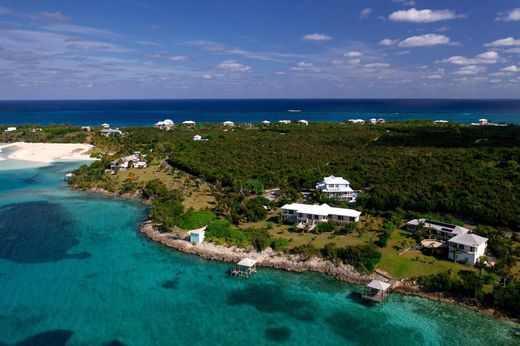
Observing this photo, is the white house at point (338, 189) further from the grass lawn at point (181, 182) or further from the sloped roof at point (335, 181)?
the grass lawn at point (181, 182)

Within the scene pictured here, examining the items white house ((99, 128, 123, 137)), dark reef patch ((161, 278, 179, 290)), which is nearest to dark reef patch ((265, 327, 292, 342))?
dark reef patch ((161, 278, 179, 290))

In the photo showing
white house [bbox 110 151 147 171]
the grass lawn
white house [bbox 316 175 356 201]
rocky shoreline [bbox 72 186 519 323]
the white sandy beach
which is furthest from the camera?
the white sandy beach

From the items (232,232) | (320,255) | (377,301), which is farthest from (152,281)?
(377,301)

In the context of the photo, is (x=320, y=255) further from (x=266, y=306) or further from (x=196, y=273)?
(x=196, y=273)

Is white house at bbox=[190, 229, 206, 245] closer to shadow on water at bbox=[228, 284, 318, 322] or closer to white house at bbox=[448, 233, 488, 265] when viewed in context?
shadow on water at bbox=[228, 284, 318, 322]

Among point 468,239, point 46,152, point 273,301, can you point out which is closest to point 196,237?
point 273,301

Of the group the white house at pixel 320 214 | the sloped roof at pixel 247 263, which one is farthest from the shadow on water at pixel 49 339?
the white house at pixel 320 214

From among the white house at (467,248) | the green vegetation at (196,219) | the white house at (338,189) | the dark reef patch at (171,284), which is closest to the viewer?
the dark reef patch at (171,284)
